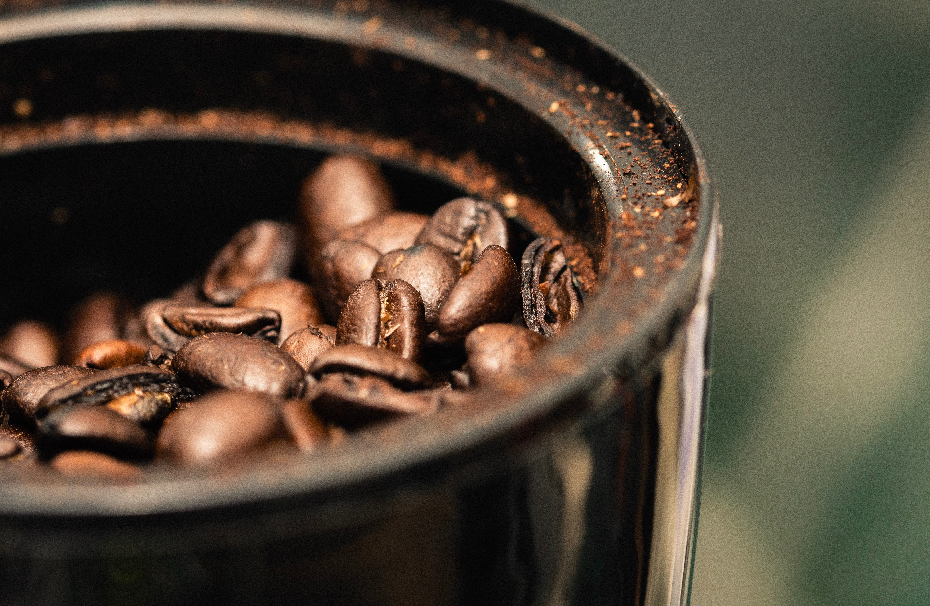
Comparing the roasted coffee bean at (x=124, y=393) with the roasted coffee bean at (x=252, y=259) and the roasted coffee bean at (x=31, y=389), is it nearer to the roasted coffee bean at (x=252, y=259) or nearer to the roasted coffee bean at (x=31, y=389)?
the roasted coffee bean at (x=31, y=389)

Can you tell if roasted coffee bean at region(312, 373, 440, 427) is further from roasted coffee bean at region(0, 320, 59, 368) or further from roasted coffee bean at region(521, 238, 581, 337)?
roasted coffee bean at region(0, 320, 59, 368)

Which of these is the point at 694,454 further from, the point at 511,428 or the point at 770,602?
the point at 770,602

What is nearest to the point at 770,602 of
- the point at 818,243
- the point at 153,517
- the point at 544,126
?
the point at 818,243

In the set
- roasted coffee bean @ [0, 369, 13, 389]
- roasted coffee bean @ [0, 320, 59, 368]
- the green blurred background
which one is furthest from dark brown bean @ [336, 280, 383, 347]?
the green blurred background

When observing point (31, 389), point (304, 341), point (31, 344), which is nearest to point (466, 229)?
point (304, 341)

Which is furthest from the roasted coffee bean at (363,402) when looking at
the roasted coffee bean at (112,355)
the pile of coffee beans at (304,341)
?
the roasted coffee bean at (112,355)

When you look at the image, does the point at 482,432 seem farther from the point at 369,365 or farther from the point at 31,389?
the point at 31,389

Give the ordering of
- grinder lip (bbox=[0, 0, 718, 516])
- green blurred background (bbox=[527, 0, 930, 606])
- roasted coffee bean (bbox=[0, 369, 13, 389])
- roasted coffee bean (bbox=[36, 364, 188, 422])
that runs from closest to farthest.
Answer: grinder lip (bbox=[0, 0, 718, 516]) < roasted coffee bean (bbox=[36, 364, 188, 422]) < roasted coffee bean (bbox=[0, 369, 13, 389]) < green blurred background (bbox=[527, 0, 930, 606])
